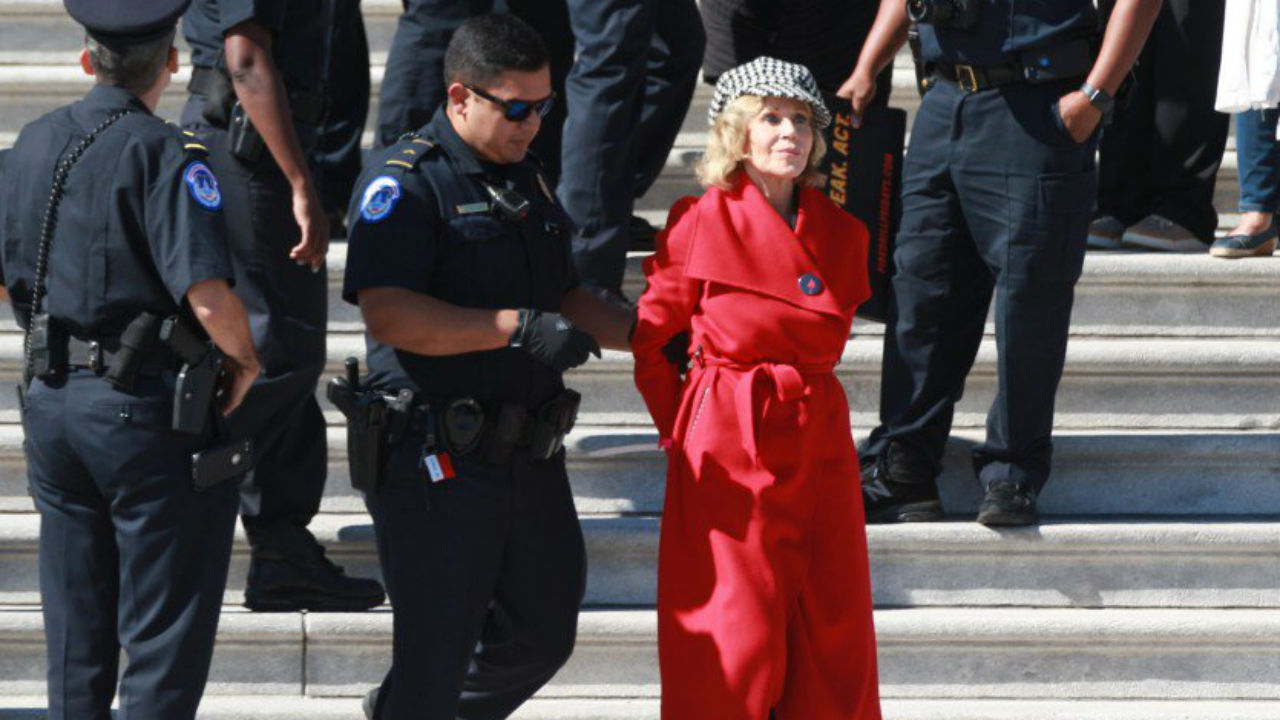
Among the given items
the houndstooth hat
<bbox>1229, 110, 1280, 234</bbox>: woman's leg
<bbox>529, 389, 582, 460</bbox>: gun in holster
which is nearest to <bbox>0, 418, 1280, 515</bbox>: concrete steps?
<bbox>1229, 110, 1280, 234</bbox>: woman's leg

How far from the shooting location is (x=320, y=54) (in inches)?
197

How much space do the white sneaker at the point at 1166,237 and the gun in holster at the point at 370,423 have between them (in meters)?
2.92

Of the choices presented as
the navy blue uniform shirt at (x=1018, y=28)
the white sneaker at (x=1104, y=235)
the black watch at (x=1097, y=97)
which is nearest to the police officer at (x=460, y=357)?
the navy blue uniform shirt at (x=1018, y=28)

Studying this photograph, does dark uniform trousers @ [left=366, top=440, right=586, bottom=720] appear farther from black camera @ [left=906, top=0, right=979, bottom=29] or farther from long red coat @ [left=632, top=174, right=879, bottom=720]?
black camera @ [left=906, top=0, right=979, bottom=29]

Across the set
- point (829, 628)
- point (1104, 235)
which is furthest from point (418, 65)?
point (829, 628)

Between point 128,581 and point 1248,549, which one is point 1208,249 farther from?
point 128,581

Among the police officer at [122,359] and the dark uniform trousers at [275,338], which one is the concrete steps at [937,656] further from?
the police officer at [122,359]

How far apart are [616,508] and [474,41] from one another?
5.63 ft

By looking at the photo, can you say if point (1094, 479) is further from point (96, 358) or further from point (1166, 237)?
point (96, 358)

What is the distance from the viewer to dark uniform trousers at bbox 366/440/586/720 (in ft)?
13.3

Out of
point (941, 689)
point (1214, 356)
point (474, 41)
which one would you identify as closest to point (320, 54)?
point (474, 41)

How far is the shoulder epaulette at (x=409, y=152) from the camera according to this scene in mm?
4059

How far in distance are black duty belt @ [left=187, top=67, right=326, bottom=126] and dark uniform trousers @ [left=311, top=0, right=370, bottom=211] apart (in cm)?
120

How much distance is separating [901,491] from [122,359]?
86.4 inches
